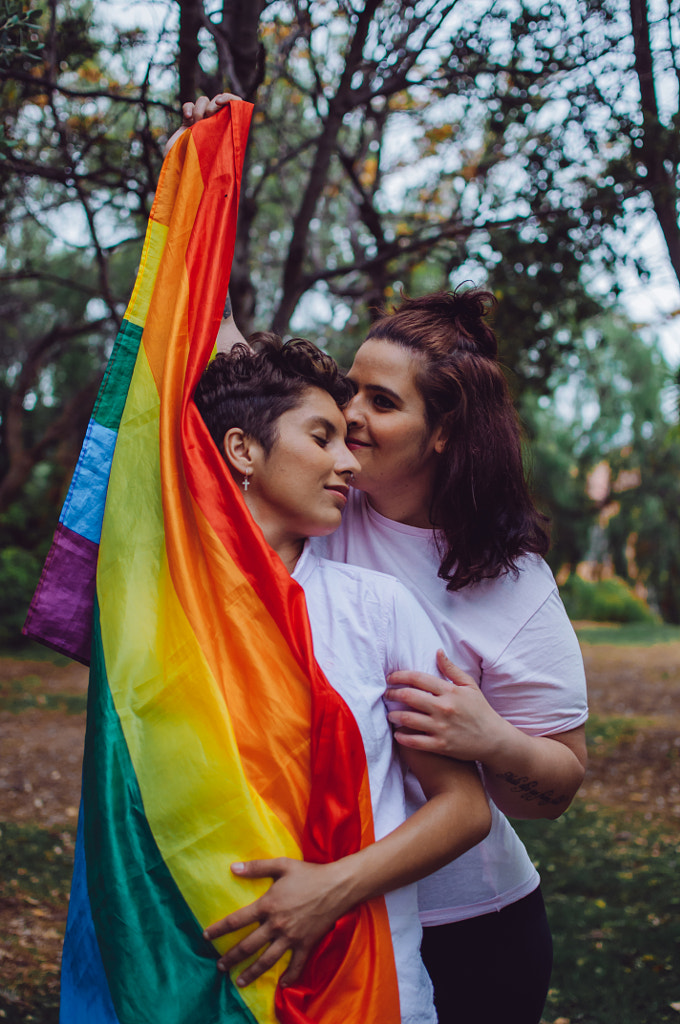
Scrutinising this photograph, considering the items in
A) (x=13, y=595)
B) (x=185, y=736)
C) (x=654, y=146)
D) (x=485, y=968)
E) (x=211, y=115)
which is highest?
(x=654, y=146)

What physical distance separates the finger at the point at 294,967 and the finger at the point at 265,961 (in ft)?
0.07

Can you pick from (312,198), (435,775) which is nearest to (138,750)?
(435,775)

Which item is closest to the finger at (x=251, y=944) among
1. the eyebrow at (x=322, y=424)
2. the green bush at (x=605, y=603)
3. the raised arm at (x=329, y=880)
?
the raised arm at (x=329, y=880)

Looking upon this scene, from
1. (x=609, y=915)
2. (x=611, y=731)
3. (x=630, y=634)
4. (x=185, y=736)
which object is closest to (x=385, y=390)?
(x=185, y=736)

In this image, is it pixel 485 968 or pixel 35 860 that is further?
pixel 35 860

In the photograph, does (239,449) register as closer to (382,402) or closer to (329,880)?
(382,402)

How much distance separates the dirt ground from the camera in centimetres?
423

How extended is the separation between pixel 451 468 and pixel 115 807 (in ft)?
3.41

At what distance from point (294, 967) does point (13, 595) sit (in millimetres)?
12719

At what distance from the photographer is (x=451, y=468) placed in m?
1.95

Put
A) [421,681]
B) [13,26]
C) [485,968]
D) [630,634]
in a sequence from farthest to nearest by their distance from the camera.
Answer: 1. [630,634]
2. [13,26]
3. [485,968]
4. [421,681]

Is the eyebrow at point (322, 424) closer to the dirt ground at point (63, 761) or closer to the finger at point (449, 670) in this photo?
the finger at point (449, 670)

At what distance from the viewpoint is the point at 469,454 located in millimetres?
1956

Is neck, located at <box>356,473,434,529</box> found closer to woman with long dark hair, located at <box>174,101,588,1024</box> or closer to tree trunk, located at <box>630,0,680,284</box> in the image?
woman with long dark hair, located at <box>174,101,588,1024</box>
